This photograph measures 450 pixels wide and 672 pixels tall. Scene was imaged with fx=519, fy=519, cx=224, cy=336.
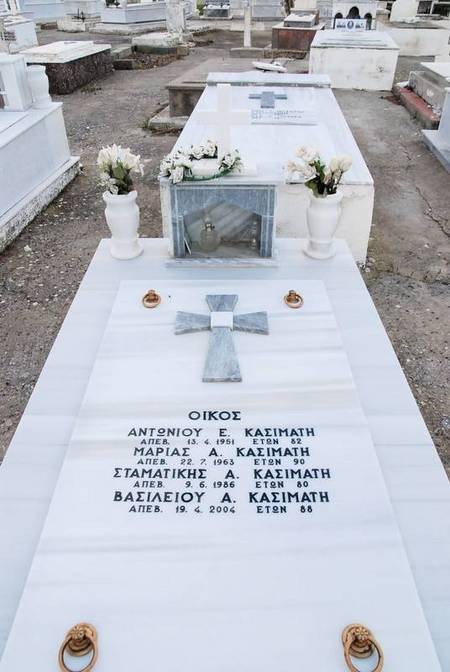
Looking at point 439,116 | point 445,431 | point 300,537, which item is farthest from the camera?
point 439,116

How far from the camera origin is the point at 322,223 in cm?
412

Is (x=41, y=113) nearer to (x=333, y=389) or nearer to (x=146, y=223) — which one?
(x=146, y=223)

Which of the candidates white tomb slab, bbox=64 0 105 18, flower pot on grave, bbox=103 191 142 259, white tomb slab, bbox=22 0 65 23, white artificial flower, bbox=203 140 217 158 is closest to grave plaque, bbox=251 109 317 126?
white artificial flower, bbox=203 140 217 158

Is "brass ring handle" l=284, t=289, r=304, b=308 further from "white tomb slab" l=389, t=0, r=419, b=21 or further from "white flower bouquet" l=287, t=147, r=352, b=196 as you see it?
"white tomb slab" l=389, t=0, r=419, b=21

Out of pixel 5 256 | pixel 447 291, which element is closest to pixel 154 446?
pixel 447 291

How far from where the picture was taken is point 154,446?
103 inches

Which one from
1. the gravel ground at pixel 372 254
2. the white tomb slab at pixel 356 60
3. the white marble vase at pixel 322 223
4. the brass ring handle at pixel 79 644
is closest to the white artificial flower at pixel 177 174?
the white marble vase at pixel 322 223

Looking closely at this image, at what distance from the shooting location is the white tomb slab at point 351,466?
221 centimetres

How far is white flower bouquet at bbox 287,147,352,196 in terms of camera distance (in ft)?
12.8

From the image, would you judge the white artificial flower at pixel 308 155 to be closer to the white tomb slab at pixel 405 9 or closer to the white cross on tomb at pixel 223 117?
the white cross on tomb at pixel 223 117

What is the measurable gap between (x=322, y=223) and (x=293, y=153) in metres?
2.02

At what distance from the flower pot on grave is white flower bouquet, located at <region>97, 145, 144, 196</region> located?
7cm

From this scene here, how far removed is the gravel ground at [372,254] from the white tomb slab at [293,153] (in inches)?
27.4

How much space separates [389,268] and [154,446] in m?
4.03
